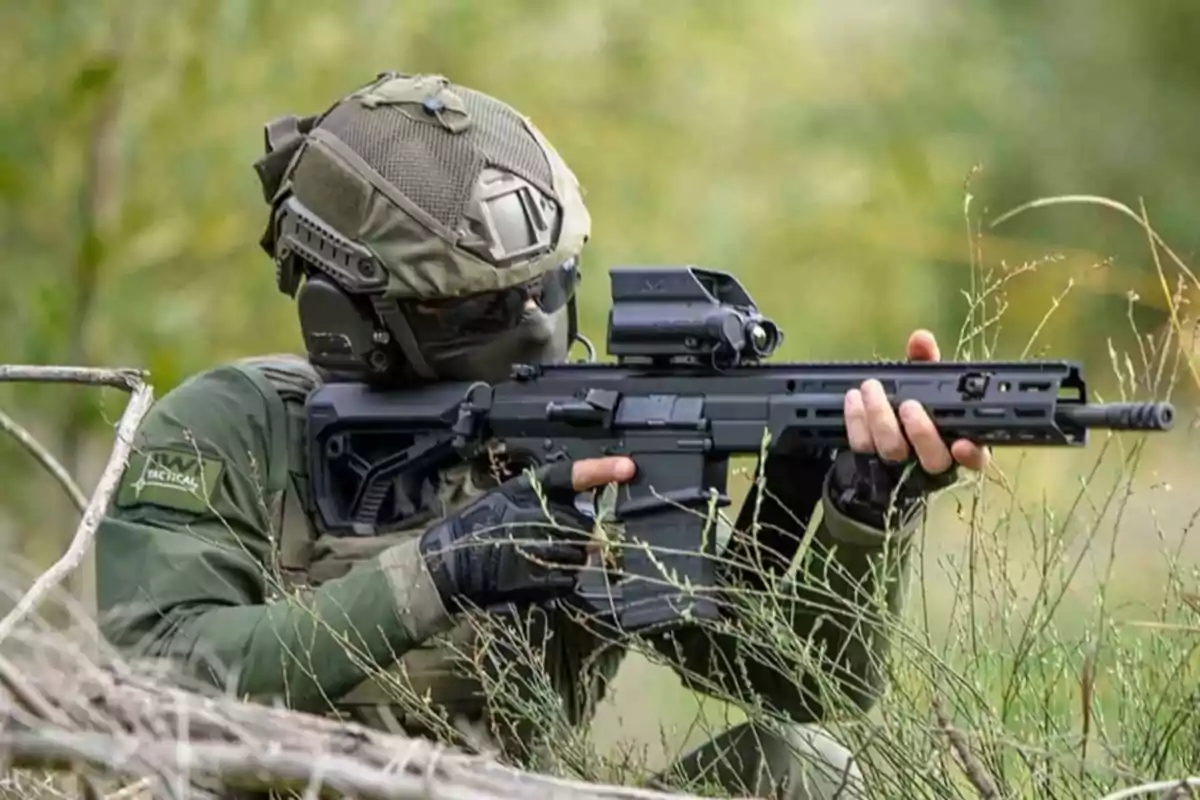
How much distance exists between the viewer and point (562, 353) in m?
3.31

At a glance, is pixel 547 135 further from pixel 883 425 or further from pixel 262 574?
pixel 883 425

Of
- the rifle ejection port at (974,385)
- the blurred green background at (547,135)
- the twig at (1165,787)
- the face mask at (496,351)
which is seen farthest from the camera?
the blurred green background at (547,135)

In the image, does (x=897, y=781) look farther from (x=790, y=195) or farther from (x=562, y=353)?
(x=790, y=195)

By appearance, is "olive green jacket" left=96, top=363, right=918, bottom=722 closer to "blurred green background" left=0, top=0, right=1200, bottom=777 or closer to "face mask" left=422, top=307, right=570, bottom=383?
"face mask" left=422, top=307, right=570, bottom=383

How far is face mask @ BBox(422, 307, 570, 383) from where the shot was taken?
325 cm

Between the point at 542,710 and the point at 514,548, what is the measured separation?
0.26 m

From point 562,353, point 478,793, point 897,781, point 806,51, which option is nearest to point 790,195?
point 806,51

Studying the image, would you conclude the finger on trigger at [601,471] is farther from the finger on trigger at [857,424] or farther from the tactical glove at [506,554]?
the finger on trigger at [857,424]

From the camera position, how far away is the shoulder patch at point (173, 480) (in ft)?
10.2

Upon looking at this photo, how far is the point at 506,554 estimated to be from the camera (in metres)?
2.96

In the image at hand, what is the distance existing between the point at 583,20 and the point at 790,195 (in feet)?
4.21

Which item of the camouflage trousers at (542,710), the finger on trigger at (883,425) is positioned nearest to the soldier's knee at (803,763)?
the camouflage trousers at (542,710)

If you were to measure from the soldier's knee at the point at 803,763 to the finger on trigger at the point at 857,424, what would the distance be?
40cm

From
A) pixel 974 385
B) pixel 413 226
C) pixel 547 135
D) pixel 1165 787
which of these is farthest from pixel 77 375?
pixel 547 135
